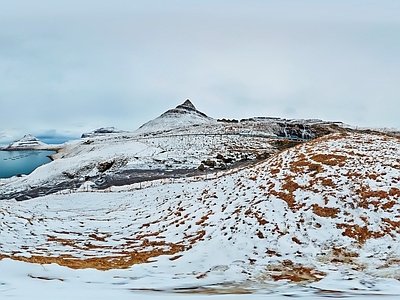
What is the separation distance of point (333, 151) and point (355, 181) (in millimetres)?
3496

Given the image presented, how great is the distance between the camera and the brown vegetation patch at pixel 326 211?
10.1m

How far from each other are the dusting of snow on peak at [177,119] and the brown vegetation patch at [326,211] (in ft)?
266

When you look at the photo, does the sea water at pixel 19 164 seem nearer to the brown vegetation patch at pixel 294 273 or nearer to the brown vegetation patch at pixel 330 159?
the brown vegetation patch at pixel 330 159

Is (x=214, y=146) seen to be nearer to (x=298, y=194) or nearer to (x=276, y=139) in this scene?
(x=276, y=139)

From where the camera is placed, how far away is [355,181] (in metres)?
11.6

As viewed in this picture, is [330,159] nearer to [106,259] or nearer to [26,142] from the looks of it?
[106,259]

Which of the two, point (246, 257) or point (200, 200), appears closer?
point (246, 257)

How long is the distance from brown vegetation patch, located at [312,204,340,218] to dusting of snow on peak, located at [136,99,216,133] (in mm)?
81046

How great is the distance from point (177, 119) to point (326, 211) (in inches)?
3971

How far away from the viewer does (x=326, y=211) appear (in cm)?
1028

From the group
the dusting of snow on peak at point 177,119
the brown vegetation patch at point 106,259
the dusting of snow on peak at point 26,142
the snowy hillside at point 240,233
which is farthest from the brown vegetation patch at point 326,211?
the dusting of snow on peak at point 26,142

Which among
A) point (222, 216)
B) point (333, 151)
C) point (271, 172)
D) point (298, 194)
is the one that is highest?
point (333, 151)

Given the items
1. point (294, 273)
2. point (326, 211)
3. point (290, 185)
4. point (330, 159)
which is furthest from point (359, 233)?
point (330, 159)

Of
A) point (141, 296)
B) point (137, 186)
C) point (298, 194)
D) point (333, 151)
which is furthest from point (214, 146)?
point (141, 296)
